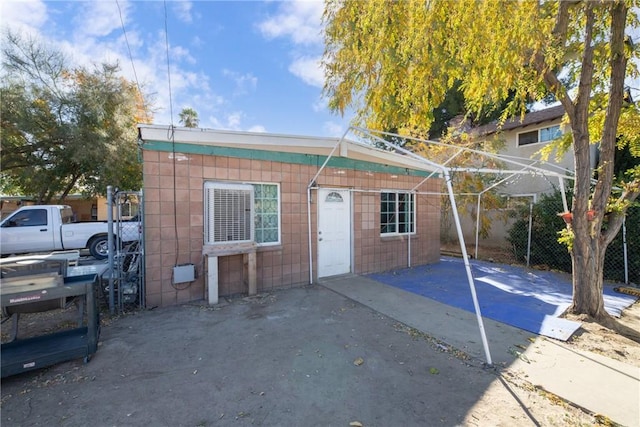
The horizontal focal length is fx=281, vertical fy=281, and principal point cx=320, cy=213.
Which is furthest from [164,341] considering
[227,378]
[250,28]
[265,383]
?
[250,28]

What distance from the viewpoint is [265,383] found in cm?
270

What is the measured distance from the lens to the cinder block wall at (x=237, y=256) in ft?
14.9

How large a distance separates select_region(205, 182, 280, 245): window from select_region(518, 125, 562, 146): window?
416 inches

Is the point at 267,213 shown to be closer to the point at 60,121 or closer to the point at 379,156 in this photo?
the point at 379,156

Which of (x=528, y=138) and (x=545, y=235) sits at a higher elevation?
(x=528, y=138)

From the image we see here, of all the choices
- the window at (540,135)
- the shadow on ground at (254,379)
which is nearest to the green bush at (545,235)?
the window at (540,135)

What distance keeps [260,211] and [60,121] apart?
9751 millimetres

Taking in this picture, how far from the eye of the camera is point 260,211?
562cm

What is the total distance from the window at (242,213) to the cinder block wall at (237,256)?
0.48 ft

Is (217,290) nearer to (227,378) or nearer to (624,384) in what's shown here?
(227,378)

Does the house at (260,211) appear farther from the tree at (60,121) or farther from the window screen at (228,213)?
the tree at (60,121)

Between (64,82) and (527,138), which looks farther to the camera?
(527,138)

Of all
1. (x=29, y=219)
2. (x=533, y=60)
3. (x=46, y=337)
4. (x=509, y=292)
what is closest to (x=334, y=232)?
(x=509, y=292)

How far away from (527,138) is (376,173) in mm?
7971
